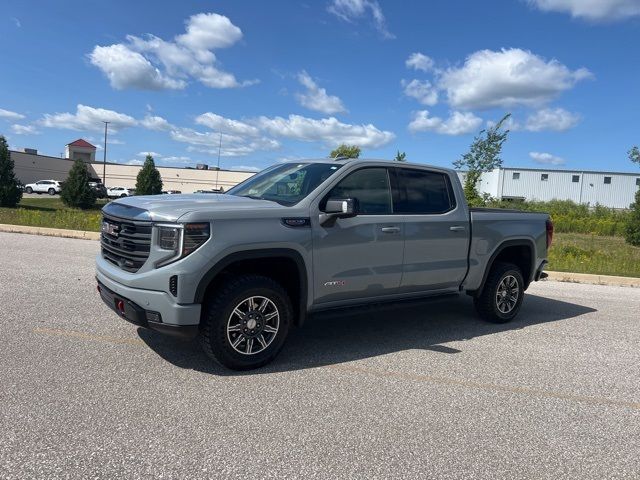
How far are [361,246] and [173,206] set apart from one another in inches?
70.9

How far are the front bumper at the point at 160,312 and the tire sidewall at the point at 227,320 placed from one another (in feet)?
0.58

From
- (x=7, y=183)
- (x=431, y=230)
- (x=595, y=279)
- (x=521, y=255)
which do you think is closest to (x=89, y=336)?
(x=431, y=230)

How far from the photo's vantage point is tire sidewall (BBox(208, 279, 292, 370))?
167 inches

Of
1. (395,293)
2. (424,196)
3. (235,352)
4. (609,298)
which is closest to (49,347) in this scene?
(235,352)

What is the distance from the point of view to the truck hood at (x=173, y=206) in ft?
→ 13.6

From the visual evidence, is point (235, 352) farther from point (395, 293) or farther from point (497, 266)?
point (497, 266)

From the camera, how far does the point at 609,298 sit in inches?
360

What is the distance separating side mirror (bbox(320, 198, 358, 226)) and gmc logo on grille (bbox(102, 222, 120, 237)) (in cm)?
182

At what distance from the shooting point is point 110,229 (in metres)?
4.67

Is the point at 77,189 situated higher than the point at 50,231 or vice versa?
the point at 77,189

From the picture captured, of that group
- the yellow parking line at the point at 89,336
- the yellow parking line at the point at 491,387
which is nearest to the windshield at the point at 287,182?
the yellow parking line at the point at 491,387

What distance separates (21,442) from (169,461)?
0.93 metres

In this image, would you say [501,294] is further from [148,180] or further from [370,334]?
[148,180]

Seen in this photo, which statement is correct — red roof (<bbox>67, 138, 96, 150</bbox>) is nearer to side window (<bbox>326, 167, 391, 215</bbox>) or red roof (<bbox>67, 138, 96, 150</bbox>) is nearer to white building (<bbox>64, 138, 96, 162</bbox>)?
white building (<bbox>64, 138, 96, 162</bbox>)
